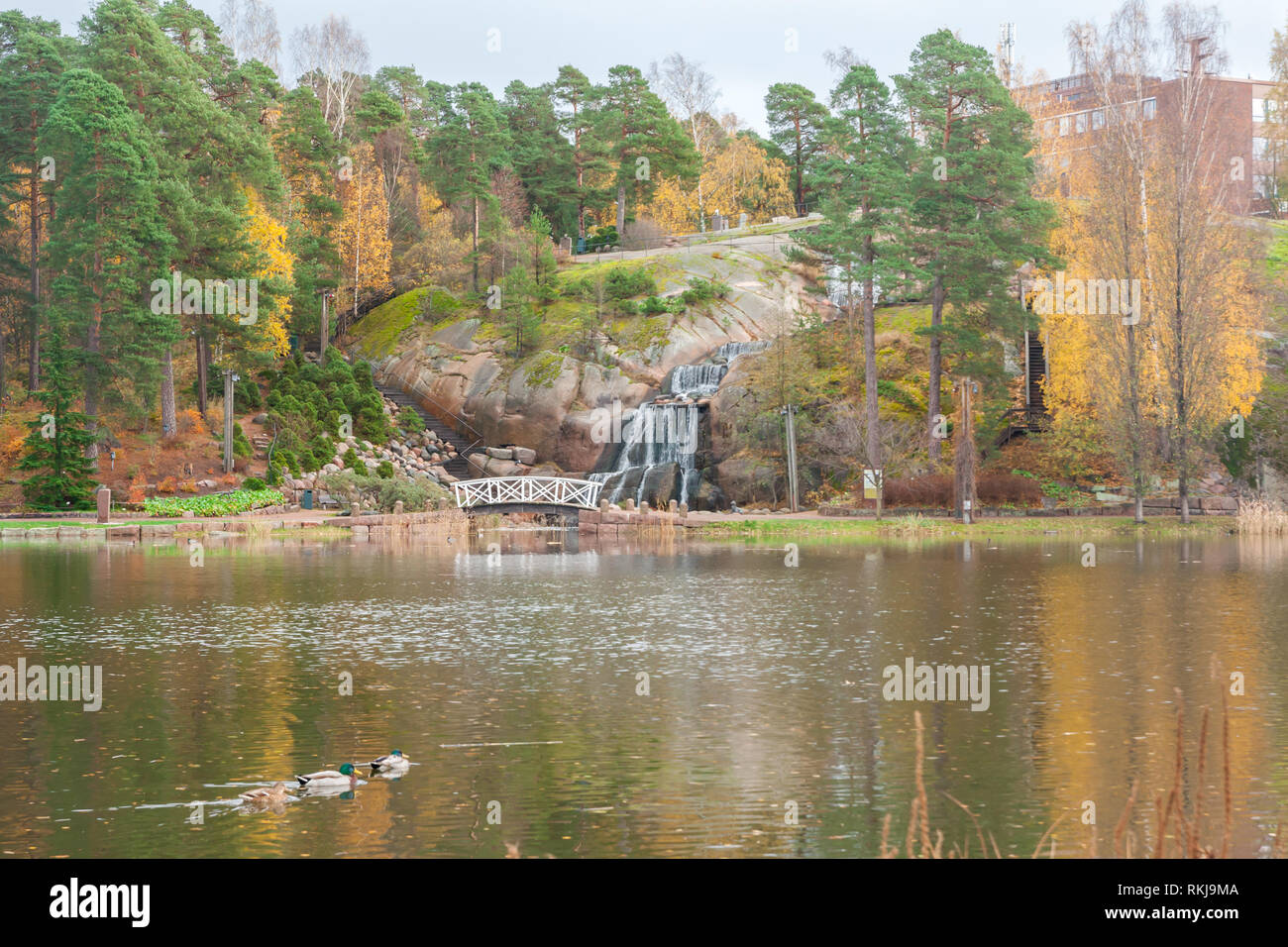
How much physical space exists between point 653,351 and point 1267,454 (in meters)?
27.9

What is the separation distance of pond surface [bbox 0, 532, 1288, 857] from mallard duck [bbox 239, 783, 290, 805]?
7.8 inches

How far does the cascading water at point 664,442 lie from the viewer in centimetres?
5412

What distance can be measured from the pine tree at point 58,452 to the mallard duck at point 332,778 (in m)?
39.4

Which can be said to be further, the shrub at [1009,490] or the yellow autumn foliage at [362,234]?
the yellow autumn foliage at [362,234]

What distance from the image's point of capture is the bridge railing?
4803cm

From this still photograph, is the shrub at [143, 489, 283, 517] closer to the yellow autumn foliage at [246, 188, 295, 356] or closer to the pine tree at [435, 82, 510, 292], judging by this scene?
the yellow autumn foliage at [246, 188, 295, 356]

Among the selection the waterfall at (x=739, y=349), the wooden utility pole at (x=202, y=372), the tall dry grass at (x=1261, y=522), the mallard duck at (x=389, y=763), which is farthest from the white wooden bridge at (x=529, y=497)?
the mallard duck at (x=389, y=763)

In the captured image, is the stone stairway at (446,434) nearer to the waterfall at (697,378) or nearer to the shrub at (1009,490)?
the waterfall at (697,378)

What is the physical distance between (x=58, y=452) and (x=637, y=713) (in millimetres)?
38432

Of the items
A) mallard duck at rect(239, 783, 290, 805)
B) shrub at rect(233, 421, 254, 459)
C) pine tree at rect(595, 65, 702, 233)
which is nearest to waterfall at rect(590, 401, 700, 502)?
shrub at rect(233, 421, 254, 459)

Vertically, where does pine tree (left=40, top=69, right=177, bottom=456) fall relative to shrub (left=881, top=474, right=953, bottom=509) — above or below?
above

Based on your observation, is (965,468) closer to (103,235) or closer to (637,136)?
(103,235)

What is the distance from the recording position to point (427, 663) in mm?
17797

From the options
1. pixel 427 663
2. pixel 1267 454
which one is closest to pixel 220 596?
pixel 427 663
